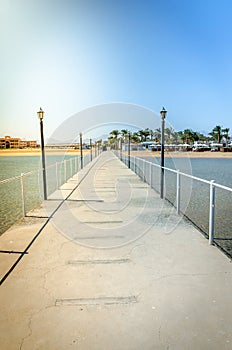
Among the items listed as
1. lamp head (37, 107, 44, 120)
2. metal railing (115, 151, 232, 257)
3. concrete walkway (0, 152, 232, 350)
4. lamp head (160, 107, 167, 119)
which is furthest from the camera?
lamp head (160, 107, 167, 119)

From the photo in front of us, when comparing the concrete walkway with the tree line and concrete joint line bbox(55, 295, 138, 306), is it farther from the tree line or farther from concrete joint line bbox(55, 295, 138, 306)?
the tree line

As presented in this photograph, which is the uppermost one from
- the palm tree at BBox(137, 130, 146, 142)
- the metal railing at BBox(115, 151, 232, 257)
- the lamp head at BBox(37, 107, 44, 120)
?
the palm tree at BBox(137, 130, 146, 142)

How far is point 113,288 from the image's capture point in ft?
8.65

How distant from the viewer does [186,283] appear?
272 cm

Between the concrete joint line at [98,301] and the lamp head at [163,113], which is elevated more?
the lamp head at [163,113]

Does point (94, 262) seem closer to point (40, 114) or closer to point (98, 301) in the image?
point (98, 301)

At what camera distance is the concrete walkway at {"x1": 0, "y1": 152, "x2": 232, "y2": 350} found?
77.4 inches

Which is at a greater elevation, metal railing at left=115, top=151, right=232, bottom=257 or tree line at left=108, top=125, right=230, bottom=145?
tree line at left=108, top=125, right=230, bottom=145

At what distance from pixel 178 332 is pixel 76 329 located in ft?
2.58

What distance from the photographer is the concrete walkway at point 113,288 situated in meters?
1.96

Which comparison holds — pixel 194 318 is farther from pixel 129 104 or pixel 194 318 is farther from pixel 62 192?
pixel 129 104

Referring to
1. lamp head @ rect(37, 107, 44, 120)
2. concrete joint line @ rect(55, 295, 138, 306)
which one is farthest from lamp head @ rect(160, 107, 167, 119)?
concrete joint line @ rect(55, 295, 138, 306)

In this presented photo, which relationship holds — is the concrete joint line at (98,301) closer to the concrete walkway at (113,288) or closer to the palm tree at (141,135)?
the concrete walkway at (113,288)

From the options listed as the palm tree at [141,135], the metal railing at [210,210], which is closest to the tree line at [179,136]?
the palm tree at [141,135]
